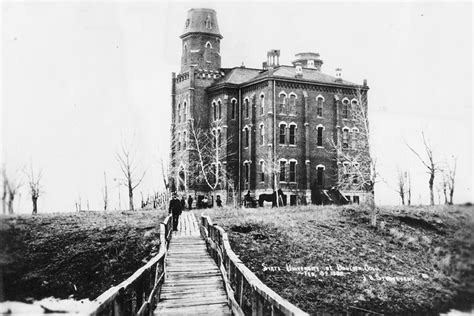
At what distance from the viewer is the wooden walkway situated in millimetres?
10141

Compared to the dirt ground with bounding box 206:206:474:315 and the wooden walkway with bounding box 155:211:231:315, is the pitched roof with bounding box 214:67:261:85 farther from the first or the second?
the wooden walkway with bounding box 155:211:231:315

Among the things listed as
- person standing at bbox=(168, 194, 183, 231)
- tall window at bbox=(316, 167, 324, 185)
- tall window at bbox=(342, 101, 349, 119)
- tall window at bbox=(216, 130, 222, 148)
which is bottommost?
person standing at bbox=(168, 194, 183, 231)

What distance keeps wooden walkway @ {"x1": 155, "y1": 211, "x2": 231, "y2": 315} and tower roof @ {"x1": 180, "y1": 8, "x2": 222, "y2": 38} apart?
99.7 feet

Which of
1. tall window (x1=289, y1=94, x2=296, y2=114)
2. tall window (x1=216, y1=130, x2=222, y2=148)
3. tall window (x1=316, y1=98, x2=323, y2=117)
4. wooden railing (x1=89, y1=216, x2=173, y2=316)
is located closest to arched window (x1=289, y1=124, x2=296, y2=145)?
tall window (x1=289, y1=94, x2=296, y2=114)

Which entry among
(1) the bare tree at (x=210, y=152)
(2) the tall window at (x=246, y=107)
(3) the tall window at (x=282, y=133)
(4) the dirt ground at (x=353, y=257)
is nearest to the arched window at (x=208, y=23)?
(2) the tall window at (x=246, y=107)

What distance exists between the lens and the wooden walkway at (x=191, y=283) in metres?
10.1

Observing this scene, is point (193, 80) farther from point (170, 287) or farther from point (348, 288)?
point (170, 287)

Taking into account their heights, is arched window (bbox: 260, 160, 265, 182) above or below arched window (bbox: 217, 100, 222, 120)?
below

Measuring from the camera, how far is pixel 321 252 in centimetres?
2038

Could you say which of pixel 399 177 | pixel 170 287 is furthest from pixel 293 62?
pixel 170 287

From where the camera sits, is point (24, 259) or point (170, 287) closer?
point (170, 287)

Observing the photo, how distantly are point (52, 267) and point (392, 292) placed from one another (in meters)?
12.1

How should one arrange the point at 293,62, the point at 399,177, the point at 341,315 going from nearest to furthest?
the point at 341,315, the point at 399,177, the point at 293,62

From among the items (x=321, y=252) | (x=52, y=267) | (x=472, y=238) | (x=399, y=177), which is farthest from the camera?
(x=399, y=177)
